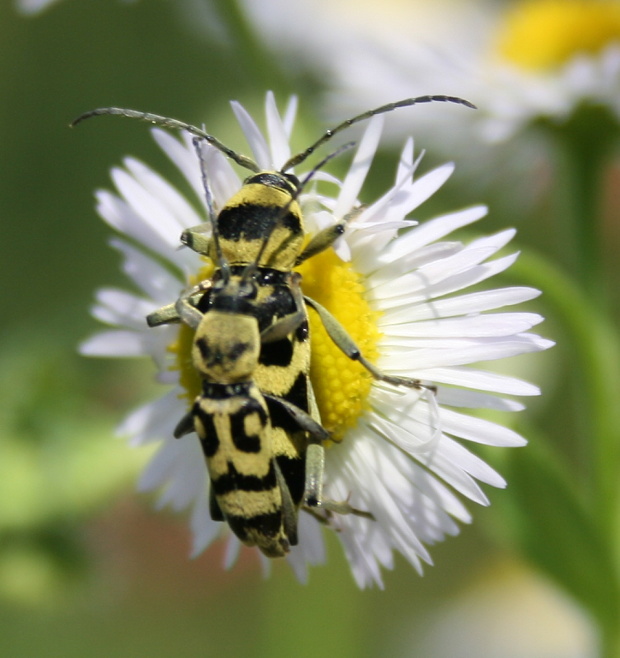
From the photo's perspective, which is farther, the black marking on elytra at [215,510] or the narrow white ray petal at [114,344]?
the narrow white ray petal at [114,344]

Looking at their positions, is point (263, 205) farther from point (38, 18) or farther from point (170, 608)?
point (38, 18)

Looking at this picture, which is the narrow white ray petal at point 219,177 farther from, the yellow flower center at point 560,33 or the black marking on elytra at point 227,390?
the yellow flower center at point 560,33

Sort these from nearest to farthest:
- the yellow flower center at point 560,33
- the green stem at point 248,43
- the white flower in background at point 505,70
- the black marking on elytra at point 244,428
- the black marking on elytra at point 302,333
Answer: the black marking on elytra at point 244,428, the black marking on elytra at point 302,333, the green stem at point 248,43, the white flower in background at point 505,70, the yellow flower center at point 560,33

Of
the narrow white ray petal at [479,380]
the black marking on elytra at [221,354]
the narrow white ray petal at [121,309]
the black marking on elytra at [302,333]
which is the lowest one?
the black marking on elytra at [221,354]

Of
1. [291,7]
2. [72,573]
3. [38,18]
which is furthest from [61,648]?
[291,7]

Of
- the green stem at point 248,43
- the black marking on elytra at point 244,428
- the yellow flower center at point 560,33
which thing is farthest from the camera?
the yellow flower center at point 560,33

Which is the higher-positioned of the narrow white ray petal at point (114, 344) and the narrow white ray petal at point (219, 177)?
→ the narrow white ray petal at point (219, 177)

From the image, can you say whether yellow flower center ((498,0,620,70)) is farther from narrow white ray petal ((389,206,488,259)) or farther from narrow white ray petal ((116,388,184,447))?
narrow white ray petal ((116,388,184,447))

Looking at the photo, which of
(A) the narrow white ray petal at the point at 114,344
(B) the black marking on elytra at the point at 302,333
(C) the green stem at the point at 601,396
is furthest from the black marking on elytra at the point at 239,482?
(C) the green stem at the point at 601,396
